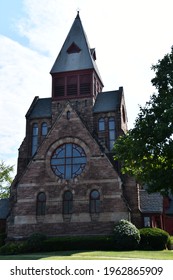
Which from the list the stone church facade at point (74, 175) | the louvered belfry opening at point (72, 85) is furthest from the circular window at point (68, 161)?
the louvered belfry opening at point (72, 85)

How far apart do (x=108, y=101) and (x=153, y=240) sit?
18.1 m

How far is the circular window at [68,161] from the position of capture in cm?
3400

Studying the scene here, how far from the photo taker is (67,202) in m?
33.1

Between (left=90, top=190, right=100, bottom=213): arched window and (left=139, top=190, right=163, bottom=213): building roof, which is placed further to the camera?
(left=139, top=190, right=163, bottom=213): building roof

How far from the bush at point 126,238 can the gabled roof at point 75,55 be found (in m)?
20.5

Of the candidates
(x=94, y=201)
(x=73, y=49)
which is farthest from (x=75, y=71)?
(x=94, y=201)

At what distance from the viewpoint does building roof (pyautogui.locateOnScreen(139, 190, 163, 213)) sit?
3322 cm

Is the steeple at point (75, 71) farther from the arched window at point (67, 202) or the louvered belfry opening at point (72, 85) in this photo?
the arched window at point (67, 202)

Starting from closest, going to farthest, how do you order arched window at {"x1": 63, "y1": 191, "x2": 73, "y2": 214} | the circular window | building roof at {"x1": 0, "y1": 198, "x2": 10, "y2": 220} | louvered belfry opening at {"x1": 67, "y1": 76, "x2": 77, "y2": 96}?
arched window at {"x1": 63, "y1": 191, "x2": 73, "y2": 214} < the circular window < building roof at {"x1": 0, "y1": 198, "x2": 10, "y2": 220} < louvered belfry opening at {"x1": 67, "y1": 76, "x2": 77, "y2": 96}

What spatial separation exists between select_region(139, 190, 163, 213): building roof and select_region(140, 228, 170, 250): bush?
3594mm

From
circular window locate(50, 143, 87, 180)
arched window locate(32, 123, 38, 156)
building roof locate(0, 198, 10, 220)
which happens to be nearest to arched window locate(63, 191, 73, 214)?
circular window locate(50, 143, 87, 180)

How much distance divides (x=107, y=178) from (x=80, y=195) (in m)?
3.12

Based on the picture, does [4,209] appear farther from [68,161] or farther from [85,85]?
[85,85]

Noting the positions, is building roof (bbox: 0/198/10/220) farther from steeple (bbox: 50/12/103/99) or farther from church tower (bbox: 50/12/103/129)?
steeple (bbox: 50/12/103/99)
